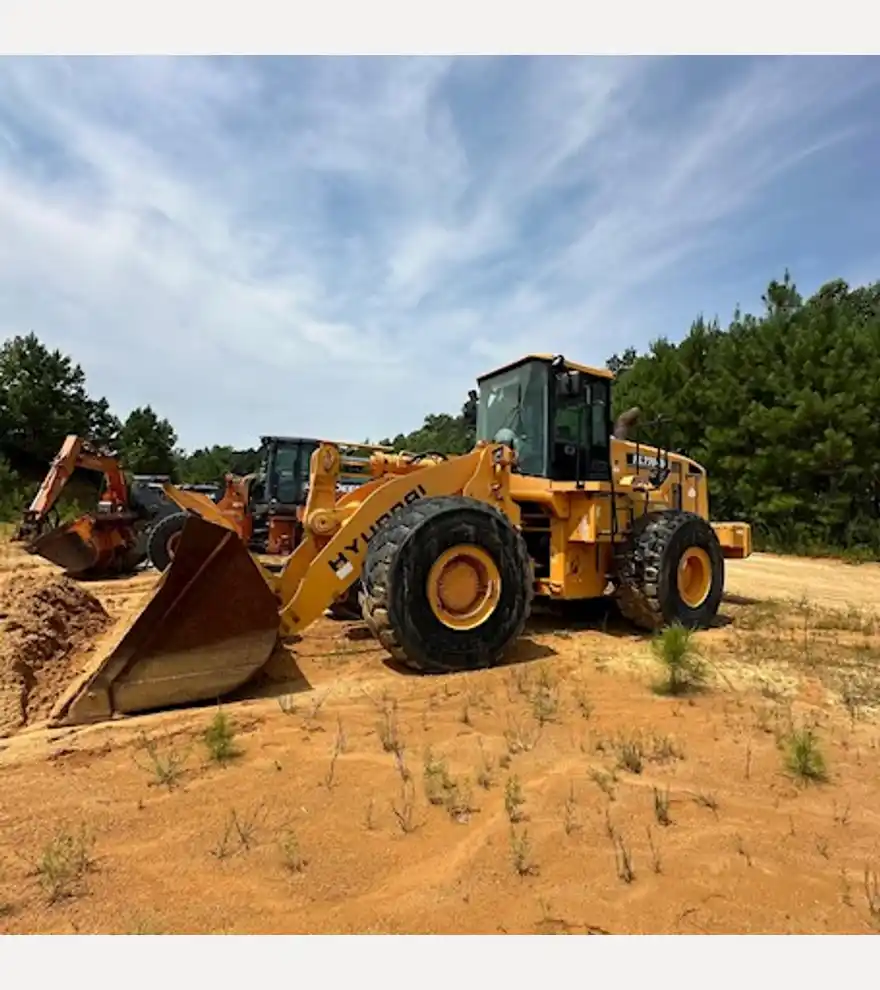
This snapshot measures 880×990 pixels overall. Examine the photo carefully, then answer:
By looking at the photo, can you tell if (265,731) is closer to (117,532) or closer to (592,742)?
(592,742)

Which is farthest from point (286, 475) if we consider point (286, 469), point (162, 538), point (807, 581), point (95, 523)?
point (807, 581)

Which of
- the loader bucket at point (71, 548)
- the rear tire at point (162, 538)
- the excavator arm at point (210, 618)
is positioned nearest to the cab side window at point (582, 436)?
the excavator arm at point (210, 618)

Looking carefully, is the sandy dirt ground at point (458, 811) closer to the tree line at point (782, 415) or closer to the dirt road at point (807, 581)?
the dirt road at point (807, 581)

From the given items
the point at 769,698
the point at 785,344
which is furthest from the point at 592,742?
the point at 785,344

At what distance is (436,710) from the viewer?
4371 millimetres

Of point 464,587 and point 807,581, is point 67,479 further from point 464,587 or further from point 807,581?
point 807,581

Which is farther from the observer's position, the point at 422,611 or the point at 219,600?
the point at 422,611

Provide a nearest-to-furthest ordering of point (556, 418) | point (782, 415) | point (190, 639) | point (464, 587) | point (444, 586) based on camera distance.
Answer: point (190, 639) < point (444, 586) < point (464, 587) < point (556, 418) < point (782, 415)

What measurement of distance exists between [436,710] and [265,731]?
1.04 metres

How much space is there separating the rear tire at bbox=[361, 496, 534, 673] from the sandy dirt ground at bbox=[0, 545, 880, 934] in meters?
0.29

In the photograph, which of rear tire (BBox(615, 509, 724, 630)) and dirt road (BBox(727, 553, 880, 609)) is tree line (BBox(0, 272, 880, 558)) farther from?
rear tire (BBox(615, 509, 724, 630))

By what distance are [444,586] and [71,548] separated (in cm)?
857

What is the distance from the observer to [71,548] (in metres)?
11.5

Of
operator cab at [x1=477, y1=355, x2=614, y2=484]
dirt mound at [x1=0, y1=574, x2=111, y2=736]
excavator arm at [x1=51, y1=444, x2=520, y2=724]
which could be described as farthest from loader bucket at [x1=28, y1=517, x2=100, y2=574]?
operator cab at [x1=477, y1=355, x2=614, y2=484]
